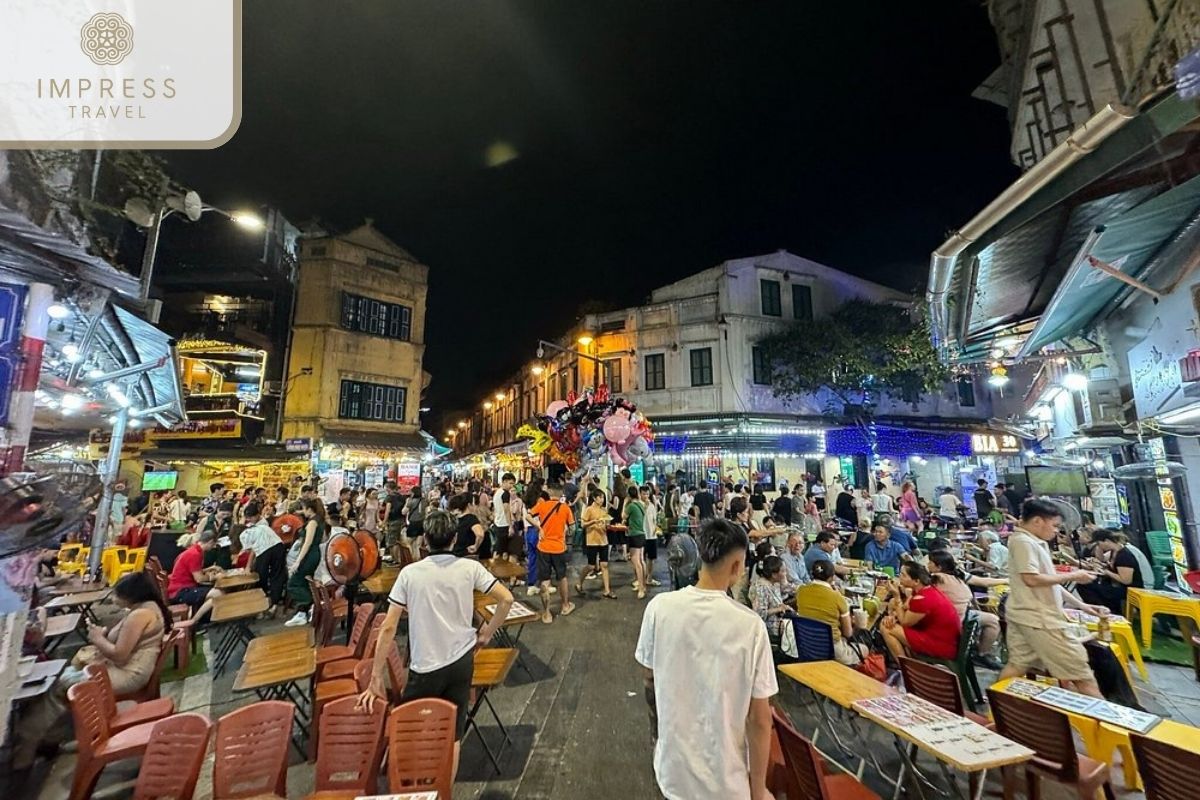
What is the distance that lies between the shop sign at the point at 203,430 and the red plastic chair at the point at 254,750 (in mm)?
19489

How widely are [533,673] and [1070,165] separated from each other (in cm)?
759

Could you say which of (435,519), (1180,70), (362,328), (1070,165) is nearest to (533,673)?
(435,519)

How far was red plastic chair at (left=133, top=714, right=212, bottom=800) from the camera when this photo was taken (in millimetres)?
3096

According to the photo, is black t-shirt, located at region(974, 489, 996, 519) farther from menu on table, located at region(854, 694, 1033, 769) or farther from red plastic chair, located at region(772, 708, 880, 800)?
red plastic chair, located at region(772, 708, 880, 800)

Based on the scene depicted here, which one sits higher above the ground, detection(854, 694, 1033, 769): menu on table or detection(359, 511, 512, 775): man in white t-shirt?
detection(359, 511, 512, 775): man in white t-shirt

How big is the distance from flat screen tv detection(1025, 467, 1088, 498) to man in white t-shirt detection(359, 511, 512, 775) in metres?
18.5

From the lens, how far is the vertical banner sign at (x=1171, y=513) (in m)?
7.65

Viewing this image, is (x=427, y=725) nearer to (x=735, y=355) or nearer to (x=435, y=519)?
(x=435, y=519)

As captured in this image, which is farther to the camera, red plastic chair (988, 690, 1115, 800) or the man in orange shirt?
the man in orange shirt

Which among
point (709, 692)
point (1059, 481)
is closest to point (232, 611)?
point (709, 692)

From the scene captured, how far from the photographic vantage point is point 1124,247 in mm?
6125

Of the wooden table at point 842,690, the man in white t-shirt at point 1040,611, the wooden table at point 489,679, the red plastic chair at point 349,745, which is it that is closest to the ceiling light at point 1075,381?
the man in white t-shirt at point 1040,611

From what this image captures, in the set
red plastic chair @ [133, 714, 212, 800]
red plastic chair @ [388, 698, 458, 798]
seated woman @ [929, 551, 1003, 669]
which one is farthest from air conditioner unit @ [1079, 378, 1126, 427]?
red plastic chair @ [133, 714, 212, 800]

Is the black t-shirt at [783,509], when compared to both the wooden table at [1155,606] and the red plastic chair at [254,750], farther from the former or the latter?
the red plastic chair at [254,750]
